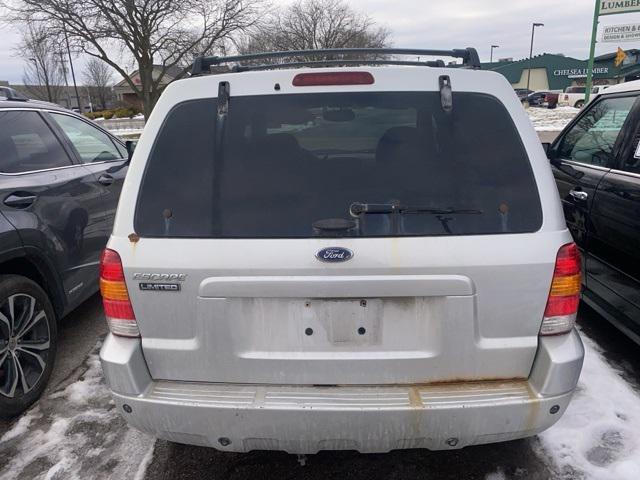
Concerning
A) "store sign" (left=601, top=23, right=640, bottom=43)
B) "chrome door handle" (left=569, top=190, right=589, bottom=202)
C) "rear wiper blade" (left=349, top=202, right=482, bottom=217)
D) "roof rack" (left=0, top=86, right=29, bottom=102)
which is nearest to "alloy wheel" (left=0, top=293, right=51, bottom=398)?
"roof rack" (left=0, top=86, right=29, bottom=102)

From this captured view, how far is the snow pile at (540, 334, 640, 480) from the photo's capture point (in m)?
2.47

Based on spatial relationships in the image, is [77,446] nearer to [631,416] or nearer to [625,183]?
[631,416]

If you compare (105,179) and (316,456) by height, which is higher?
(105,179)

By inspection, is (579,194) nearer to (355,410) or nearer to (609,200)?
(609,200)

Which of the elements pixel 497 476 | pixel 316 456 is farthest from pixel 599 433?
pixel 316 456

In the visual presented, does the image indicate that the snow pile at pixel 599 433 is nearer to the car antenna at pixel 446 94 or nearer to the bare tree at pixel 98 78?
the car antenna at pixel 446 94

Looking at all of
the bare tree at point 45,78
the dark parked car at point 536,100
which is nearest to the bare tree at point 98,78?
the bare tree at point 45,78

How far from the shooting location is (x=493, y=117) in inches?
81.6

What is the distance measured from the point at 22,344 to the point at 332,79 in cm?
256

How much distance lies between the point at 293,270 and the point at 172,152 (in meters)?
0.72

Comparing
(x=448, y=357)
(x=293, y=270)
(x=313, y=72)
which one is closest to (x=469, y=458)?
(x=448, y=357)

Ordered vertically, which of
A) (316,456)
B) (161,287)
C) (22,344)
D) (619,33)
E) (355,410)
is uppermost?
(619,33)

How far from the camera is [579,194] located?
157 inches

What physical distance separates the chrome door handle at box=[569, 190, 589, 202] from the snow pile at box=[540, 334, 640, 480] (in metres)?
1.34
